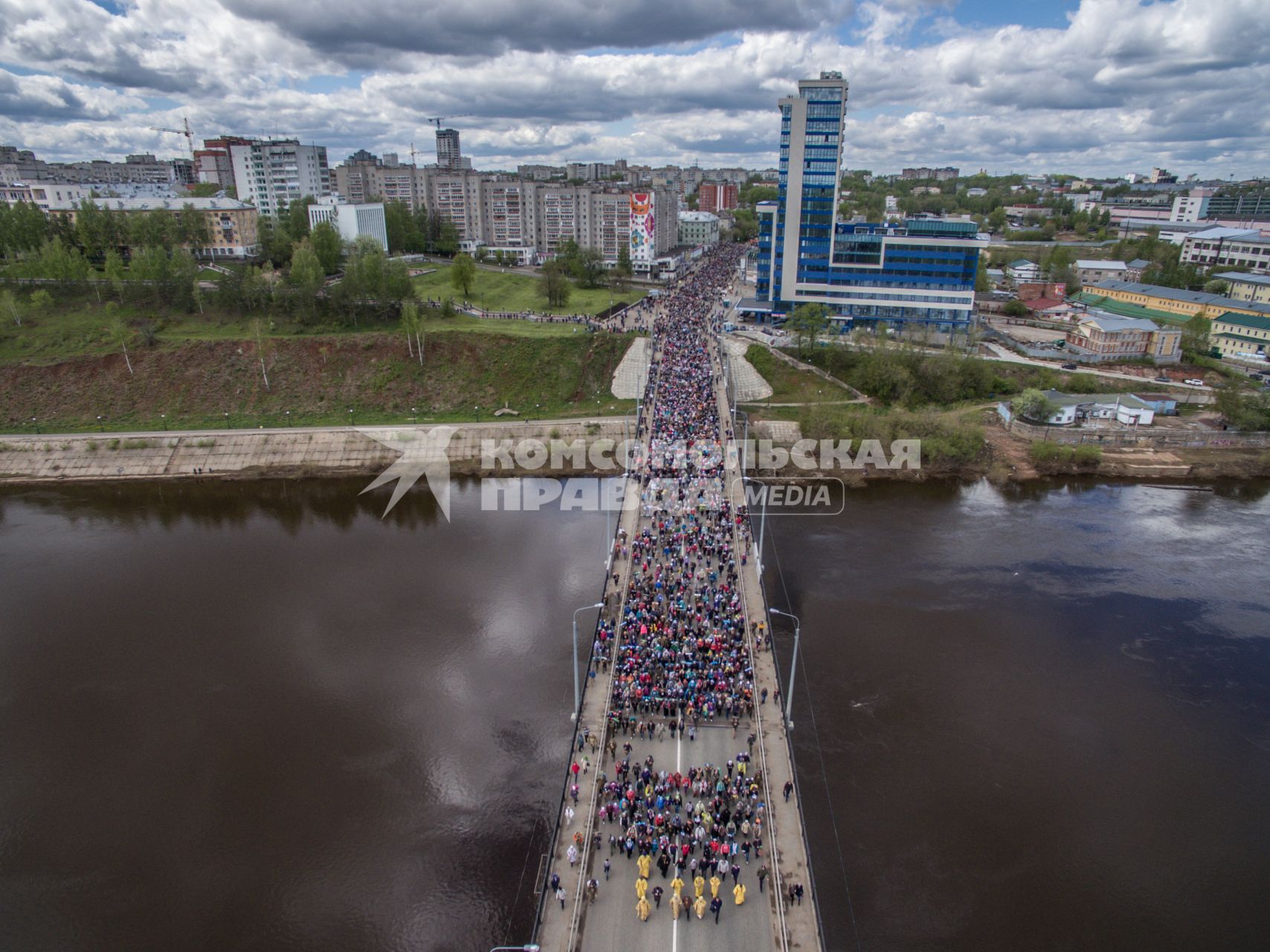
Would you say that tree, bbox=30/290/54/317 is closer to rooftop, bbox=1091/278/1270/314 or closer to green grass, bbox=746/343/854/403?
green grass, bbox=746/343/854/403

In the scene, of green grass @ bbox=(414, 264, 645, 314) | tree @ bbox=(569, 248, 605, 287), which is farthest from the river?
tree @ bbox=(569, 248, 605, 287)

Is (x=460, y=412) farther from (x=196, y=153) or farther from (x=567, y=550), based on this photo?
(x=196, y=153)

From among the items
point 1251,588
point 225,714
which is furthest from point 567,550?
point 1251,588

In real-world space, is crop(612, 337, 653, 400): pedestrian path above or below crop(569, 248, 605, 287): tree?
below

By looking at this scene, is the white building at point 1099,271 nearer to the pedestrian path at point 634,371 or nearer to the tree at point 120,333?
the pedestrian path at point 634,371

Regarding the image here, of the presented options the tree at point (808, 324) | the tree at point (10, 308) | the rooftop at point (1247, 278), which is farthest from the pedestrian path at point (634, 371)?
the rooftop at point (1247, 278)

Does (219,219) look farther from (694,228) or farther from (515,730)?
(694,228)
